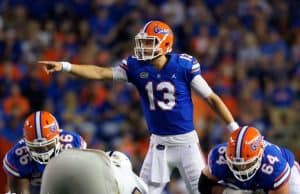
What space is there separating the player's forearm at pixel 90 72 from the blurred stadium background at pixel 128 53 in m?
2.48

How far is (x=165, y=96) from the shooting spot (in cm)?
805

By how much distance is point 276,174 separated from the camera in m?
7.06

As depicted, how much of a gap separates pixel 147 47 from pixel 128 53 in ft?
17.6

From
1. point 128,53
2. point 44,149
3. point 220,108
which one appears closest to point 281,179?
point 220,108

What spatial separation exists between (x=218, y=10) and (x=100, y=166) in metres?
9.83

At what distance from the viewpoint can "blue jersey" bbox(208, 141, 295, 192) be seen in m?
7.07

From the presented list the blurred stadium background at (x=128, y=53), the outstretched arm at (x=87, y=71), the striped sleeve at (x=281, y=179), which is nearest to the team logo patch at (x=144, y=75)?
the outstretched arm at (x=87, y=71)

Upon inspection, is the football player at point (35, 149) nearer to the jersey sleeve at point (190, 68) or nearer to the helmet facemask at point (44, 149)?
the helmet facemask at point (44, 149)

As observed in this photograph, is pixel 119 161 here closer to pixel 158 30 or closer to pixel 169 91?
pixel 169 91

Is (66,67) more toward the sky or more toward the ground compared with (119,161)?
more toward the sky

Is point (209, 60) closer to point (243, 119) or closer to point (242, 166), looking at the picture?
point (243, 119)

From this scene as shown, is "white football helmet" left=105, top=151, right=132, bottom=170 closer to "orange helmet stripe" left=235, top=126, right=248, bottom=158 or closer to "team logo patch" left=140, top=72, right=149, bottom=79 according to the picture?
"orange helmet stripe" left=235, top=126, right=248, bottom=158

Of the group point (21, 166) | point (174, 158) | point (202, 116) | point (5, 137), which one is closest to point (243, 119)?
point (202, 116)

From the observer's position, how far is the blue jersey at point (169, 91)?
8.04 meters
